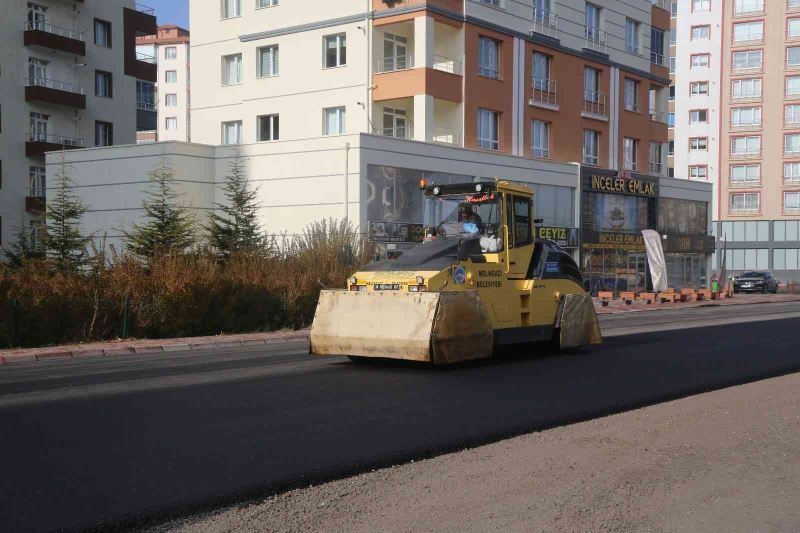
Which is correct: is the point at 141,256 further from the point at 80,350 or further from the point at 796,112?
the point at 796,112

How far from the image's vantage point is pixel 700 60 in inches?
3445

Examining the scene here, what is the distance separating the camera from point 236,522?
632 cm

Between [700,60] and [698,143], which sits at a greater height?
[700,60]

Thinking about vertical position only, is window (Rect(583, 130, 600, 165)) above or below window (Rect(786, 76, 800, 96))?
below

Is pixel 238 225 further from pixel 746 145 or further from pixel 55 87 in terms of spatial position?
pixel 746 145

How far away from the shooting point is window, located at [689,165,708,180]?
86812 mm

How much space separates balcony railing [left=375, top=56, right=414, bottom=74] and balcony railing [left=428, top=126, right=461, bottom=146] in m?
2.85

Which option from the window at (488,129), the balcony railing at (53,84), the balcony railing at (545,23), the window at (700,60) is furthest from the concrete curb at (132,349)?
the window at (700,60)

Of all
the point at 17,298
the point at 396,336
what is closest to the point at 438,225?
the point at 396,336

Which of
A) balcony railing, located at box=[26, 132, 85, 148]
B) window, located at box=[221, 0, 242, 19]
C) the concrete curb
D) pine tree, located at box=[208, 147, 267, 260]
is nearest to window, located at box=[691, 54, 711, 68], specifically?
window, located at box=[221, 0, 242, 19]

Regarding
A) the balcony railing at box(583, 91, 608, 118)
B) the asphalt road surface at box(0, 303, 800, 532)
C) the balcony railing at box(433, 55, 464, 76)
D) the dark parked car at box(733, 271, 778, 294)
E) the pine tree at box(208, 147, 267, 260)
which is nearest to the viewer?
Answer: the asphalt road surface at box(0, 303, 800, 532)

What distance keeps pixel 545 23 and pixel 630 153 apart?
11.1 meters

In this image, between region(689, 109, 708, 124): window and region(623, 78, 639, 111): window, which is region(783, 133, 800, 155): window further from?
region(623, 78, 639, 111): window

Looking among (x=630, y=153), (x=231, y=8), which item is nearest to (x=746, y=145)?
(x=630, y=153)
